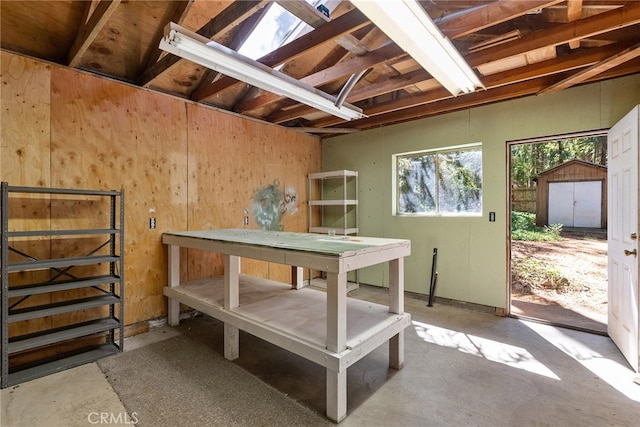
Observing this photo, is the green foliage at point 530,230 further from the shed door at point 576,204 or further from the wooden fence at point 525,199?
the shed door at point 576,204

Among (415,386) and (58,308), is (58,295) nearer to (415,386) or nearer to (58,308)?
(58,308)

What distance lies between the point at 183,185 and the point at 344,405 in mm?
2764

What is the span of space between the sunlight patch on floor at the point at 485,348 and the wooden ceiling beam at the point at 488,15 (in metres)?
2.54

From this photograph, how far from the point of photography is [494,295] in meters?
3.38

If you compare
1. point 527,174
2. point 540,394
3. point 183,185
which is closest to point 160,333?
point 183,185

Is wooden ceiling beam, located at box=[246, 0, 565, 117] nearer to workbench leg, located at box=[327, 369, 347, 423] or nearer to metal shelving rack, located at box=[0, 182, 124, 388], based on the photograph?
workbench leg, located at box=[327, 369, 347, 423]

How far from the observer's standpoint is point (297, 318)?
2.12 meters

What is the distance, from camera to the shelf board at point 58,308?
2053 millimetres

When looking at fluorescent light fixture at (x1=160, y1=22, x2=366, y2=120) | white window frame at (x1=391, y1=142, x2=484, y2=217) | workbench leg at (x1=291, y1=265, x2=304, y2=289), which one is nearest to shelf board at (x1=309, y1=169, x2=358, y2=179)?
white window frame at (x1=391, y1=142, x2=484, y2=217)

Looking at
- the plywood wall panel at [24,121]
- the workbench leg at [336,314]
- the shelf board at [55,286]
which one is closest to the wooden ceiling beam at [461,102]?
the workbench leg at [336,314]

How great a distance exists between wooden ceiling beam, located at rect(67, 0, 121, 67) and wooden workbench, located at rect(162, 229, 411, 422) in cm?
169

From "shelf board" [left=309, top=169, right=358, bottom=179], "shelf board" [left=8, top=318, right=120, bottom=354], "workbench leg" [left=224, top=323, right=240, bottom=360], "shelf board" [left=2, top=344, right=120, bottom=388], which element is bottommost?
"shelf board" [left=2, top=344, right=120, bottom=388]

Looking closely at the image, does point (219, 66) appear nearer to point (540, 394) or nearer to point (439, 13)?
point (439, 13)

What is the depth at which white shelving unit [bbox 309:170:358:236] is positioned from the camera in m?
4.54
